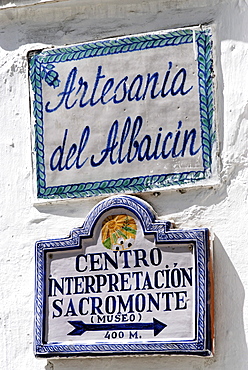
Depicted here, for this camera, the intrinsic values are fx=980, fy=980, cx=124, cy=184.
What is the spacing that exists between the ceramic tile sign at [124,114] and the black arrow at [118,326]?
708 millimetres

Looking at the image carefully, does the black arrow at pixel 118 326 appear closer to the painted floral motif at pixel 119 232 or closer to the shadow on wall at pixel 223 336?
the shadow on wall at pixel 223 336

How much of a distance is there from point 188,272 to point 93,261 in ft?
1.74

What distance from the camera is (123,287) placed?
508cm

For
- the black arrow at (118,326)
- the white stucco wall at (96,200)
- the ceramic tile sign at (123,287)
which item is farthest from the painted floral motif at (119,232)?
the black arrow at (118,326)

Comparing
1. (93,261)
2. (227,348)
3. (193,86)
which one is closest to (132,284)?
(93,261)

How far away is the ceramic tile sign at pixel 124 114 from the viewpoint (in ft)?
17.0

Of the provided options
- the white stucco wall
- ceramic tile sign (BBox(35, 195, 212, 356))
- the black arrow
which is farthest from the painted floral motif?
the black arrow

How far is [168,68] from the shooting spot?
5254 millimetres

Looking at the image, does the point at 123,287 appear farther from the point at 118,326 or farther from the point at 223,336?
the point at 223,336

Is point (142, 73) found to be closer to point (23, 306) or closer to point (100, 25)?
point (100, 25)

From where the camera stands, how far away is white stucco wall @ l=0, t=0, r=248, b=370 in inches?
195

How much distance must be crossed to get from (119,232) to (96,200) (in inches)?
10.0

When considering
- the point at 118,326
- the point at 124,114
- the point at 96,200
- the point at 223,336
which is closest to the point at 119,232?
the point at 96,200

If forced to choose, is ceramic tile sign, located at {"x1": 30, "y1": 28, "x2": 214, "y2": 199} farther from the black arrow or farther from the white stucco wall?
the black arrow
